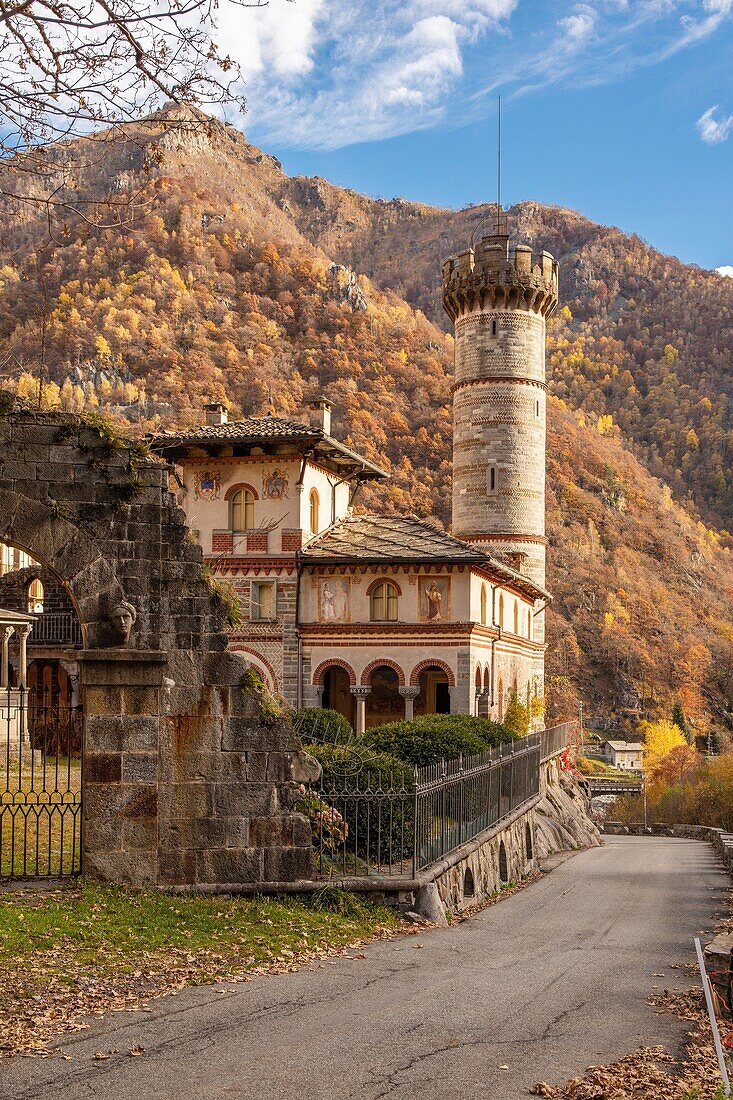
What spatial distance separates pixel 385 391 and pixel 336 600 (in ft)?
192

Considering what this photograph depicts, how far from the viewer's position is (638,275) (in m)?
167

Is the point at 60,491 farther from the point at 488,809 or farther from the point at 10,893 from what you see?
the point at 488,809

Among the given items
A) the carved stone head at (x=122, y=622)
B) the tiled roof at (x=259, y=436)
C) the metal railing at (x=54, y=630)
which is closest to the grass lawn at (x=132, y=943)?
the carved stone head at (x=122, y=622)

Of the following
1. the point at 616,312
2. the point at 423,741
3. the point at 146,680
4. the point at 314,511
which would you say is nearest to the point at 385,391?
the point at 314,511

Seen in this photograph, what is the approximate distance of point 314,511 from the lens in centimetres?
3491

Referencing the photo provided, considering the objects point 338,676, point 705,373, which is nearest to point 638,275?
point 705,373

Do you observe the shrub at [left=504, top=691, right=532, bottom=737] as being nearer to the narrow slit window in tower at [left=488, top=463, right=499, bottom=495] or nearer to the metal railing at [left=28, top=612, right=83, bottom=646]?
the narrow slit window in tower at [left=488, top=463, right=499, bottom=495]

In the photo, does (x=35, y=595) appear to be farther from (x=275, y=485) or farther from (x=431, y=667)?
(x=431, y=667)

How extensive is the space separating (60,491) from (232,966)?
5063 millimetres

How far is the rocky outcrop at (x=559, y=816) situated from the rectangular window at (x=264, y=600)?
29.4 feet

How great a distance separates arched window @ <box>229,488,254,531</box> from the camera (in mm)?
33781

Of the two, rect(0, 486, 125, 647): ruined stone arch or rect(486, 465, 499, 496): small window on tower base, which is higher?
rect(486, 465, 499, 496): small window on tower base

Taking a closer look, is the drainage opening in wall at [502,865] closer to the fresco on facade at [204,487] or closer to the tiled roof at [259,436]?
→ the tiled roof at [259,436]

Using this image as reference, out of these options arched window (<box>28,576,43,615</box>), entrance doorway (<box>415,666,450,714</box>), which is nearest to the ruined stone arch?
arched window (<box>28,576,43,615</box>)
